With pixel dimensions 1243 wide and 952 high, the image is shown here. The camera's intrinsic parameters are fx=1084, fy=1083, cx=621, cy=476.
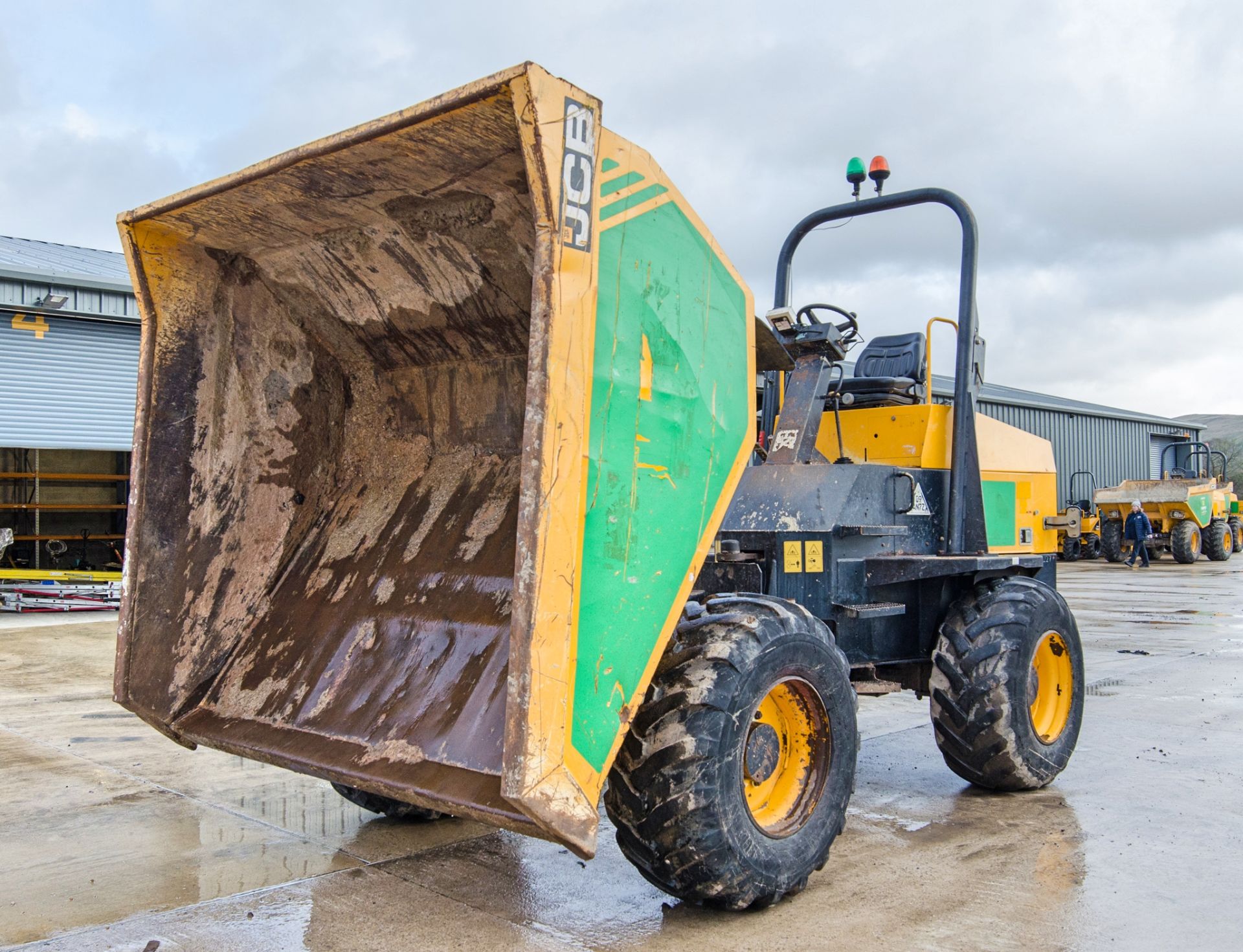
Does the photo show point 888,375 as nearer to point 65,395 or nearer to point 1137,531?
point 65,395

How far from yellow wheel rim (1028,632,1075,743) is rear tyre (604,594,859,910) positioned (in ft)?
6.10

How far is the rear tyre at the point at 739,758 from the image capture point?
3020 millimetres

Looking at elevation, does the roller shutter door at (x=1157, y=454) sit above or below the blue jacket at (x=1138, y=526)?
above

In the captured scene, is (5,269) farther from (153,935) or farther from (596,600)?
(596,600)

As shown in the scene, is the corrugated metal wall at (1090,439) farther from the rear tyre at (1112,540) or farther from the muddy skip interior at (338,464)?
the muddy skip interior at (338,464)

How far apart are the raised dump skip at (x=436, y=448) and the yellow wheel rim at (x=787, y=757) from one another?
0.62 meters

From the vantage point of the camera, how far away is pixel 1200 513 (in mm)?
23453

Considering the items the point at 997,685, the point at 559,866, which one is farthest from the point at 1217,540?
the point at 559,866

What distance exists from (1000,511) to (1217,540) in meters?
22.7

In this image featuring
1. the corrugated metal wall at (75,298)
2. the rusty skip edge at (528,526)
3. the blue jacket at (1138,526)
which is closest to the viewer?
the rusty skip edge at (528,526)

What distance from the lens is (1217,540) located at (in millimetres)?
24562

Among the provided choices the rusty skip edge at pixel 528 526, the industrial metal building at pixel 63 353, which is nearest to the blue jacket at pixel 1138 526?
the industrial metal building at pixel 63 353

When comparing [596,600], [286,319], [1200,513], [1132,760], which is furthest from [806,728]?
[1200,513]

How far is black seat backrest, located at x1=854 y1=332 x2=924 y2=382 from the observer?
Answer: 5.23 meters
